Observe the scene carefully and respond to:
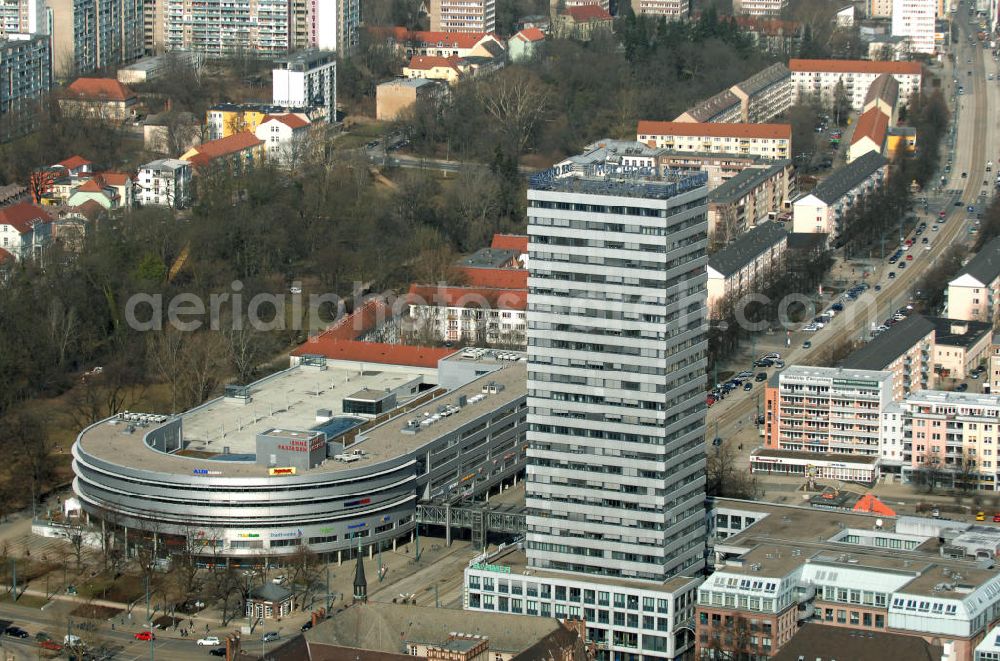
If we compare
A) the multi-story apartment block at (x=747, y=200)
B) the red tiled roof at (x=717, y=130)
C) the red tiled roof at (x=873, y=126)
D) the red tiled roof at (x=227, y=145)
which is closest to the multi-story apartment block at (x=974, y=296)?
the multi-story apartment block at (x=747, y=200)

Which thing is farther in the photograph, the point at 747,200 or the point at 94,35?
the point at 94,35

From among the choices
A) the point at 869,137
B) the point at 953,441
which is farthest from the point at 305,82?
the point at 953,441

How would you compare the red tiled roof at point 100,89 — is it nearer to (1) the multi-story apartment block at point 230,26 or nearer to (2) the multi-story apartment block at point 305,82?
(2) the multi-story apartment block at point 305,82

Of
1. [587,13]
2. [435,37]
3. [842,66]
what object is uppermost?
[587,13]

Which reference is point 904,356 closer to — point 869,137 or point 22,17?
point 869,137

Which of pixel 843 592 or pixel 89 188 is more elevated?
pixel 89 188
